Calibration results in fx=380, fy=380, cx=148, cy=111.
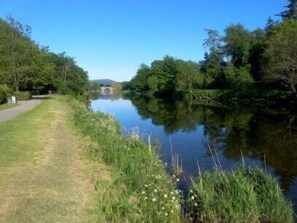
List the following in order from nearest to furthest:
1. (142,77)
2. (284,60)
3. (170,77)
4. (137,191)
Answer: (137,191)
(284,60)
(170,77)
(142,77)

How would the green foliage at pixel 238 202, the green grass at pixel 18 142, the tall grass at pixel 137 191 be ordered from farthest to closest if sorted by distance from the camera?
1. the green grass at pixel 18 142
2. the green foliage at pixel 238 202
3. the tall grass at pixel 137 191

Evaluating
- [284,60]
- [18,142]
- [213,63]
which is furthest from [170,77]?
[18,142]

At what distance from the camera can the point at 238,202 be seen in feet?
30.5

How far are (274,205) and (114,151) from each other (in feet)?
19.4

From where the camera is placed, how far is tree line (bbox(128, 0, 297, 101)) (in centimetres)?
5544

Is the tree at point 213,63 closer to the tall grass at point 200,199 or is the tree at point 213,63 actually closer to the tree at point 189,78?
the tree at point 189,78

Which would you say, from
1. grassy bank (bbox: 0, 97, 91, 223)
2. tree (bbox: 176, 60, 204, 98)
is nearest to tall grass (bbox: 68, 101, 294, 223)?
grassy bank (bbox: 0, 97, 91, 223)

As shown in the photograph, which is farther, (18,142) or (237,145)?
(237,145)

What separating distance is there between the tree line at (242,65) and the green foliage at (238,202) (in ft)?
153

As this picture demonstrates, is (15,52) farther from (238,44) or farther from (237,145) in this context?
(238,44)

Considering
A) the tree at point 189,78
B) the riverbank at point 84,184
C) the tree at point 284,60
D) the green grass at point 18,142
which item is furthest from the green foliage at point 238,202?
the tree at point 189,78

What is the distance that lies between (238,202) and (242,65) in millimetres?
85357

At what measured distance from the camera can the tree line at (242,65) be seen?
5544cm

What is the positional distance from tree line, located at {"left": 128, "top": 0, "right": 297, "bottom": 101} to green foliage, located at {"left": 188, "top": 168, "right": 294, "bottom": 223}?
153 feet
